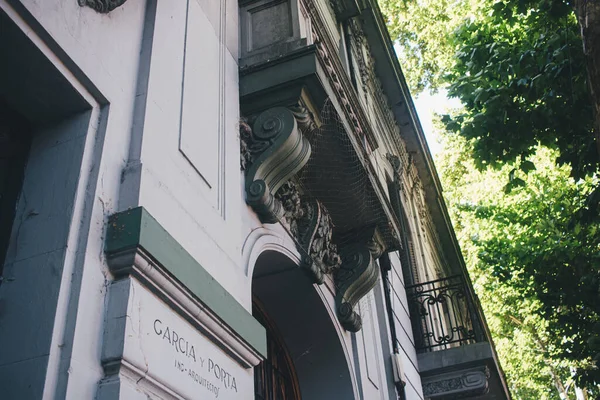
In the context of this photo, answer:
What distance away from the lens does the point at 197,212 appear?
441 cm

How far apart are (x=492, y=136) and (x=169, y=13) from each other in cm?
501

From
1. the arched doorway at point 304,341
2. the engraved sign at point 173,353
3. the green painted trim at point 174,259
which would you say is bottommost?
the engraved sign at point 173,353

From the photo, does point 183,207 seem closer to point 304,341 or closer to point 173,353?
point 173,353

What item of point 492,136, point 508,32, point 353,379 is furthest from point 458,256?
point 353,379

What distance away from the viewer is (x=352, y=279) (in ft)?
25.2

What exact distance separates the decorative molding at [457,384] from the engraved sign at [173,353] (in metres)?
7.68

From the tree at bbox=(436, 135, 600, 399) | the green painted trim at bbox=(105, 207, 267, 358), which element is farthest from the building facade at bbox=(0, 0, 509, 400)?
the tree at bbox=(436, 135, 600, 399)

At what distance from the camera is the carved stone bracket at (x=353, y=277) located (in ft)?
24.9

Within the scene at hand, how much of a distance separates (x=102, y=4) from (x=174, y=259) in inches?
62.5

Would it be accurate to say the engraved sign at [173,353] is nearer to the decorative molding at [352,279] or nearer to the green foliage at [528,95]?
the decorative molding at [352,279]

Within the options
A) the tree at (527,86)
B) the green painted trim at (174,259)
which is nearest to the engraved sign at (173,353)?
the green painted trim at (174,259)

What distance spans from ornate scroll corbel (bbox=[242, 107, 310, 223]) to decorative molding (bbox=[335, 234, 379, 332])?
193 cm

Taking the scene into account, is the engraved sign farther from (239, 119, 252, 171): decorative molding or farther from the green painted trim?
(239, 119, 252, 171): decorative molding

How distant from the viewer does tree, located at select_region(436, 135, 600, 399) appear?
34.4 ft
